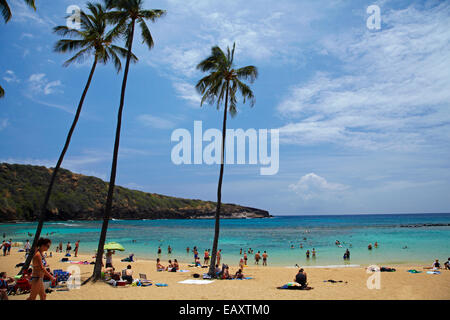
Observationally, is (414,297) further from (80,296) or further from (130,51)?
(130,51)

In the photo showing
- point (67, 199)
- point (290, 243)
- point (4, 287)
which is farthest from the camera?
point (67, 199)

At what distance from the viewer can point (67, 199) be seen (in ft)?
414

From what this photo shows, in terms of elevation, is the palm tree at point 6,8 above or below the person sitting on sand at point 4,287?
above

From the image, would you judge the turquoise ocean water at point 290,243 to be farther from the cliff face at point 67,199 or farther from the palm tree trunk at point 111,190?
the cliff face at point 67,199

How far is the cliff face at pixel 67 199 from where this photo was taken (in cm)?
10625

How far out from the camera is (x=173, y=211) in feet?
607

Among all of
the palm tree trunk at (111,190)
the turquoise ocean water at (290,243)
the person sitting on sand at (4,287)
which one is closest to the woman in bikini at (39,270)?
the person sitting on sand at (4,287)

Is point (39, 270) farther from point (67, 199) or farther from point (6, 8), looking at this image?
point (67, 199)

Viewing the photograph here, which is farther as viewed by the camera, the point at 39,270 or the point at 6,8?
the point at 6,8

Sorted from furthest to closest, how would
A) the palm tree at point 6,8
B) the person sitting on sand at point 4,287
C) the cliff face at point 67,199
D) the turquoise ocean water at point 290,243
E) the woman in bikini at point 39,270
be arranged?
the cliff face at point 67,199 → the turquoise ocean water at point 290,243 → the palm tree at point 6,8 → the person sitting on sand at point 4,287 → the woman in bikini at point 39,270

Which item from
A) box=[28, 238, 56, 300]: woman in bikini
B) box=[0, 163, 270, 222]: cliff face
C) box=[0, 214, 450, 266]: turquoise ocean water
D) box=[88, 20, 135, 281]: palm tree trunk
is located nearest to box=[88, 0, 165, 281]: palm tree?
box=[88, 20, 135, 281]: palm tree trunk

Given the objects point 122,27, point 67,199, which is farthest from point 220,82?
point 67,199

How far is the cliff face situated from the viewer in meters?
106

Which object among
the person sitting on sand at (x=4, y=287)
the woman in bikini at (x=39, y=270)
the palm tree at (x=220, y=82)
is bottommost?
the person sitting on sand at (x=4, y=287)
